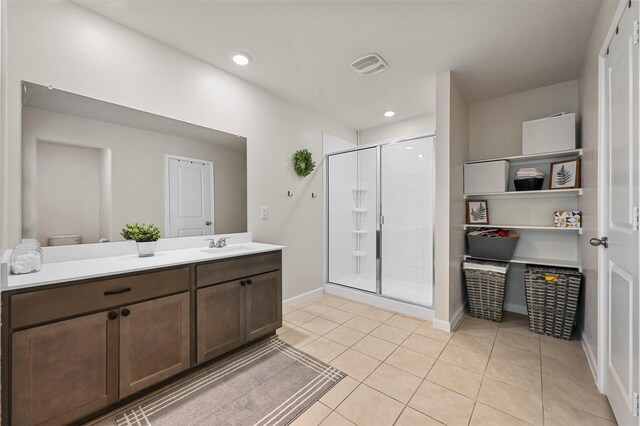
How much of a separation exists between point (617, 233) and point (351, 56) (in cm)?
215

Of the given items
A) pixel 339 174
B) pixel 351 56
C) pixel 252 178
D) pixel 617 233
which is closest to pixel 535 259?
pixel 617 233

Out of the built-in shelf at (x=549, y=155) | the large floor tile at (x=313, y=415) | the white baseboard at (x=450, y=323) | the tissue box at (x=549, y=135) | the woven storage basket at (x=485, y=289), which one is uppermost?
the tissue box at (x=549, y=135)

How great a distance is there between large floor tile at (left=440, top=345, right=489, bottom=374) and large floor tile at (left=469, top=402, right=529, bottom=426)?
1.32ft

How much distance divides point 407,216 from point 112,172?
11.1ft

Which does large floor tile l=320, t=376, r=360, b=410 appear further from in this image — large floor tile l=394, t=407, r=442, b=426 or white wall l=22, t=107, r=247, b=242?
white wall l=22, t=107, r=247, b=242

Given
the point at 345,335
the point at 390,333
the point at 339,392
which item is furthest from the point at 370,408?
the point at 390,333

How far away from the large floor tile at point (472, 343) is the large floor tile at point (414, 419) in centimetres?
98

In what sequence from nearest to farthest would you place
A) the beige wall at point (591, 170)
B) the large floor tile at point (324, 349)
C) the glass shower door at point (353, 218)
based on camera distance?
the beige wall at point (591, 170), the large floor tile at point (324, 349), the glass shower door at point (353, 218)

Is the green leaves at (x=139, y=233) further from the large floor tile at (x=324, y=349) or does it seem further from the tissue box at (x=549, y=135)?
Answer: the tissue box at (x=549, y=135)

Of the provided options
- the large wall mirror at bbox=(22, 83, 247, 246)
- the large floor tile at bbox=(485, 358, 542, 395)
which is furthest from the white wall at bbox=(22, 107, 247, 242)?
the large floor tile at bbox=(485, 358, 542, 395)

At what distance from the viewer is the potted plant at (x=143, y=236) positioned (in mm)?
1836

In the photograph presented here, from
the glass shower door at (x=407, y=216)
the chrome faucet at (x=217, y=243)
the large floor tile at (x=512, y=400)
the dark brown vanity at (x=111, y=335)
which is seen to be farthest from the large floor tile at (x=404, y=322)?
the chrome faucet at (x=217, y=243)

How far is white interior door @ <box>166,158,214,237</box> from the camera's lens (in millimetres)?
2158

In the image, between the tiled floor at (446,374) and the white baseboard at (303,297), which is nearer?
the tiled floor at (446,374)
